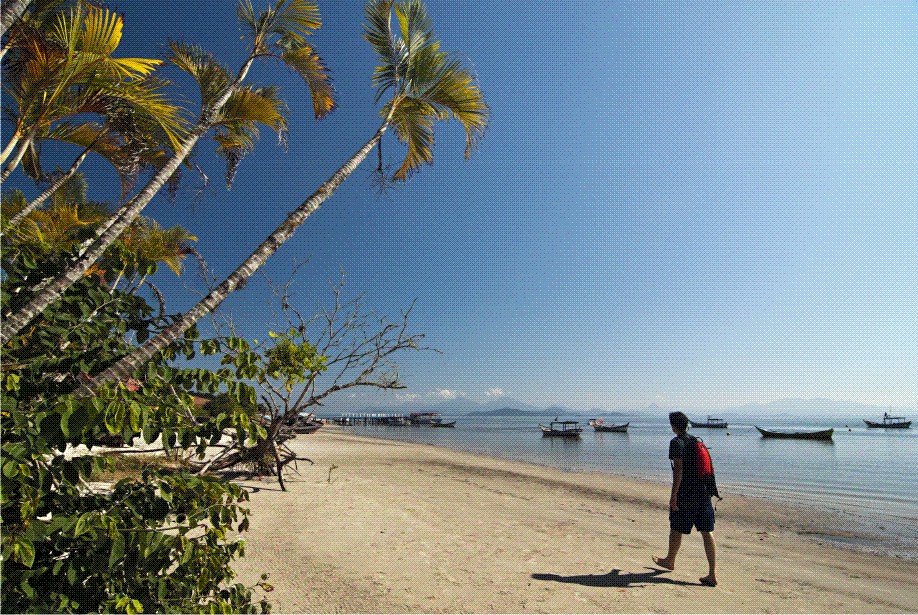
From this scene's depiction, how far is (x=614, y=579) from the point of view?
5.21 m

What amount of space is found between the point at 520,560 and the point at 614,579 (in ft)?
3.56

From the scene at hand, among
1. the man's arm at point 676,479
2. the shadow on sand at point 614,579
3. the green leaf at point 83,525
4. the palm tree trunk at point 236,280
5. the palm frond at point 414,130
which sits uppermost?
the palm frond at point 414,130

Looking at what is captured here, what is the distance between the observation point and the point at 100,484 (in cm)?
717

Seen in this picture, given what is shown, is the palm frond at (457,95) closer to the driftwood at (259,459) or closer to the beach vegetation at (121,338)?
the beach vegetation at (121,338)

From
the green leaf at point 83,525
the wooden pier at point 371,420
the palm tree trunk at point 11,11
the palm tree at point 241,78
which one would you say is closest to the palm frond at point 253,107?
the palm tree at point 241,78

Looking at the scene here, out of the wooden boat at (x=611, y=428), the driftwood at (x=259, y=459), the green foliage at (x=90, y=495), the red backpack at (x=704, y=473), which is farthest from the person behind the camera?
the wooden boat at (x=611, y=428)

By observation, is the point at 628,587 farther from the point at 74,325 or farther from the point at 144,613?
the point at 74,325

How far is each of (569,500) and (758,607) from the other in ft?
23.6

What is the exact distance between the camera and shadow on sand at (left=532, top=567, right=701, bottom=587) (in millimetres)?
5035

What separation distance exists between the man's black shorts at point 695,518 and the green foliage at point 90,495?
15.2 feet

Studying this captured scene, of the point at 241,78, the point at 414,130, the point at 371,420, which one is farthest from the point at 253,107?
the point at 371,420

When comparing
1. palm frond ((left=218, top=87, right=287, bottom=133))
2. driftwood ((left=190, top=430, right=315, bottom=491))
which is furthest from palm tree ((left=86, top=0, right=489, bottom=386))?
driftwood ((left=190, top=430, right=315, bottom=491))

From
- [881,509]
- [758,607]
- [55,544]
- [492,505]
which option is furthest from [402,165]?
[881,509]

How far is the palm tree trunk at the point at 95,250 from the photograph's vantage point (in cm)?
280
